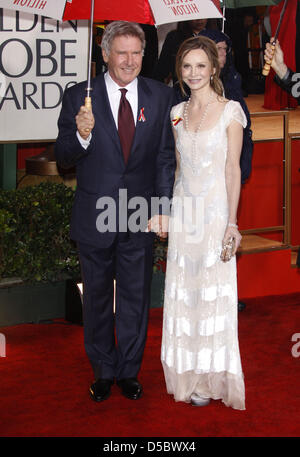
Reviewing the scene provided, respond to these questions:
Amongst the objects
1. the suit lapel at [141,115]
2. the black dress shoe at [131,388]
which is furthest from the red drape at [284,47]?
the black dress shoe at [131,388]

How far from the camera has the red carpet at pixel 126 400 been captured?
4.52 m

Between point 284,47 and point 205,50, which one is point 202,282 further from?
point 284,47

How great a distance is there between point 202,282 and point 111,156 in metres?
0.90

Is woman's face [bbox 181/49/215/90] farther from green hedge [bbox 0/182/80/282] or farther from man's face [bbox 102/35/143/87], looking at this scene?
green hedge [bbox 0/182/80/282]

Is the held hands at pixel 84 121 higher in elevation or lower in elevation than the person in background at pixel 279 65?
lower

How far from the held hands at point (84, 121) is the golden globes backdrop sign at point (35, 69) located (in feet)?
7.01

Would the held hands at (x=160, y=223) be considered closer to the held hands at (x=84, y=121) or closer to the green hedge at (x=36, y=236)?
the held hands at (x=84, y=121)

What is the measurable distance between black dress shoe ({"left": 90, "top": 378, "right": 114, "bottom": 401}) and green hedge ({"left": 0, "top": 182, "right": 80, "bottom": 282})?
1.62 meters

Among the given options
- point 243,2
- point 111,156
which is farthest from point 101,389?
point 243,2

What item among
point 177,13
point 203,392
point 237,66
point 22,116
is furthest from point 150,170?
point 237,66

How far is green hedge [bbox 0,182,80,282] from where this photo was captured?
6.34 meters

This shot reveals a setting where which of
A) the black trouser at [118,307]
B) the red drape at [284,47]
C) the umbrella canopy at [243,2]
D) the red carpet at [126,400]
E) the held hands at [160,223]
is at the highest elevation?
the red drape at [284,47]

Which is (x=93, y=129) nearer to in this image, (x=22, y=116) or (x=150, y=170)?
(x=150, y=170)

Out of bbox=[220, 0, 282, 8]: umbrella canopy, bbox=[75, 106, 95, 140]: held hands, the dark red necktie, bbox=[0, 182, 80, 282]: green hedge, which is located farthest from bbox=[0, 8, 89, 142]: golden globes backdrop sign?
bbox=[75, 106, 95, 140]: held hands
